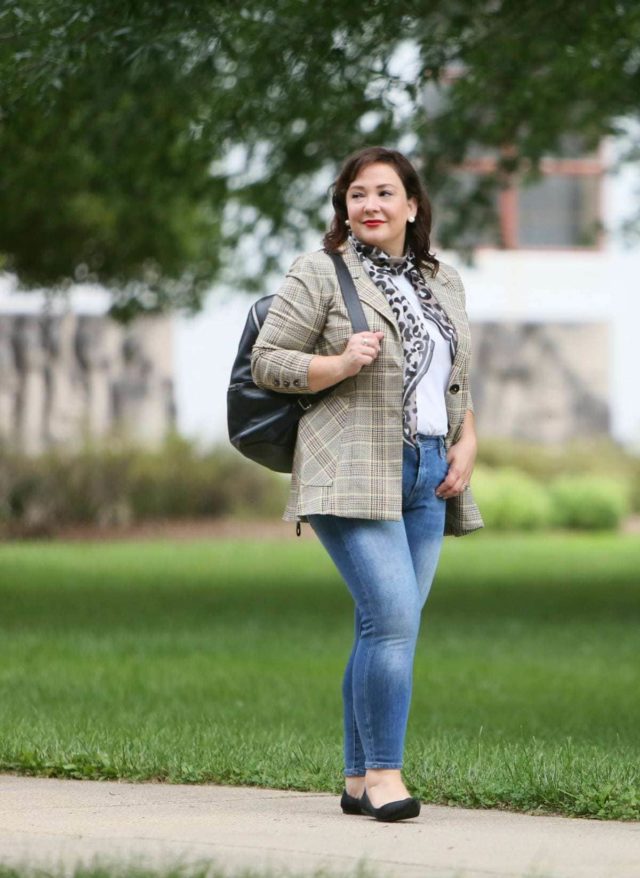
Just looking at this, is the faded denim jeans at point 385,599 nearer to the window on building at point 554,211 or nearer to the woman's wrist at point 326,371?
the woman's wrist at point 326,371

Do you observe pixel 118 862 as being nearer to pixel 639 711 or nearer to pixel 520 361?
pixel 639 711

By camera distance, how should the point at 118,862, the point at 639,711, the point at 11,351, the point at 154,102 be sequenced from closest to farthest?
the point at 118,862, the point at 639,711, the point at 154,102, the point at 11,351

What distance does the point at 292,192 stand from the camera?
53.5 feet

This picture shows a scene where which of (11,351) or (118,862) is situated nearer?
(118,862)

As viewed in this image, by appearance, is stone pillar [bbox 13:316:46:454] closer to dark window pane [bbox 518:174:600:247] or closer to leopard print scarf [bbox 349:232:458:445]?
dark window pane [bbox 518:174:600:247]

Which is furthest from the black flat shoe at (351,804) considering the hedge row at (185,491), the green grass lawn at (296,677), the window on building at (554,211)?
the window on building at (554,211)

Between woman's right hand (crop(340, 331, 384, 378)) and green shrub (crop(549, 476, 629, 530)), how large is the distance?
26.5m

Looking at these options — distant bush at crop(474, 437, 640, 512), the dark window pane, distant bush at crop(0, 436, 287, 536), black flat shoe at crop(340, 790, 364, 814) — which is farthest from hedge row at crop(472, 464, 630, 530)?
black flat shoe at crop(340, 790, 364, 814)

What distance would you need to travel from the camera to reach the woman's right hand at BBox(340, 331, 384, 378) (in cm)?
535

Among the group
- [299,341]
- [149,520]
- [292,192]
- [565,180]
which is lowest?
[149,520]

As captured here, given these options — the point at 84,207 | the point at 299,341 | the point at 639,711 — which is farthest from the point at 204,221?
the point at 299,341

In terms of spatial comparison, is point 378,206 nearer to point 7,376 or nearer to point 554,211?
point 7,376

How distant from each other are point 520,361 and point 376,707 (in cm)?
3261

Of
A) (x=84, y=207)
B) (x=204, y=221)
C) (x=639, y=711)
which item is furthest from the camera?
(x=204, y=221)
